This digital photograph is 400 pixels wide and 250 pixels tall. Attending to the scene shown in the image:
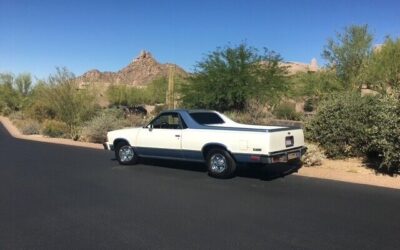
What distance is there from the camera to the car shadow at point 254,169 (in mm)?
12023

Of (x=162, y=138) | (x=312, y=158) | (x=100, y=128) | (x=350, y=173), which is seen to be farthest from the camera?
(x=100, y=128)

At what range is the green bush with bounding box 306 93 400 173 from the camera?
12.4m

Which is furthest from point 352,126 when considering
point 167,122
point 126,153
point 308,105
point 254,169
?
point 308,105

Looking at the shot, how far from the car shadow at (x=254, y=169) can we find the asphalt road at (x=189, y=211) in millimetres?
108

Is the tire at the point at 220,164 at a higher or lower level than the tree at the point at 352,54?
lower

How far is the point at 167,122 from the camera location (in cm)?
1331

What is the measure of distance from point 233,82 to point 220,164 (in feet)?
44.5

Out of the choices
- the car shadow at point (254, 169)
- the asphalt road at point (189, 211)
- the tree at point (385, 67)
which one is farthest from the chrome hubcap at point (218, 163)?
the tree at point (385, 67)

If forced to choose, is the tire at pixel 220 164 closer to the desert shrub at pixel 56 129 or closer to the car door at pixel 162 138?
the car door at pixel 162 138

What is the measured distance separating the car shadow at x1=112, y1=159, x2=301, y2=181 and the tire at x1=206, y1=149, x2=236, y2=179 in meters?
0.57

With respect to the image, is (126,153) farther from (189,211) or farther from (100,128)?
(100,128)

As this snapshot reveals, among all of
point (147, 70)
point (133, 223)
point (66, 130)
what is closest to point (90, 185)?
point (133, 223)

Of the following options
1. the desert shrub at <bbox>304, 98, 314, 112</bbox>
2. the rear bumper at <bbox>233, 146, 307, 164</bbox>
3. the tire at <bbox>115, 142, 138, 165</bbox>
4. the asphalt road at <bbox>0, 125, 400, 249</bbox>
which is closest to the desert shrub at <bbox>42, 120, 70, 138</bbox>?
the tire at <bbox>115, 142, 138, 165</bbox>

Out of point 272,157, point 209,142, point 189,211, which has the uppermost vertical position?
point 209,142
